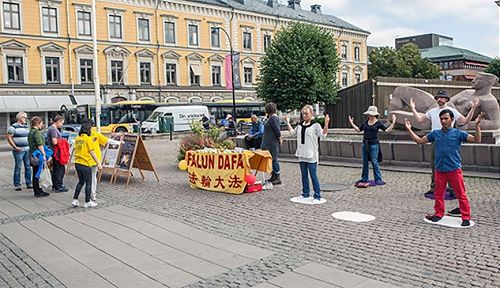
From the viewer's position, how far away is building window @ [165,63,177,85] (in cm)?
5011

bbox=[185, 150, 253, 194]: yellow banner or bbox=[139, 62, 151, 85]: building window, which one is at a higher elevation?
bbox=[139, 62, 151, 85]: building window

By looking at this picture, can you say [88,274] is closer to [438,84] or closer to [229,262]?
[229,262]

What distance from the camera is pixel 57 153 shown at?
1105cm

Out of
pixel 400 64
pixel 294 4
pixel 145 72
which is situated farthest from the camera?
pixel 294 4

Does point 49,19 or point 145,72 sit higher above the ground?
point 49,19

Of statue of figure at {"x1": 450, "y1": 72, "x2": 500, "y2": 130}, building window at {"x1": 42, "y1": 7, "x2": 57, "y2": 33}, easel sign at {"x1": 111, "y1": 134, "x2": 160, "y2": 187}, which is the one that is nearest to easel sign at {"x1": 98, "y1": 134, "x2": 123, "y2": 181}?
easel sign at {"x1": 111, "y1": 134, "x2": 160, "y2": 187}

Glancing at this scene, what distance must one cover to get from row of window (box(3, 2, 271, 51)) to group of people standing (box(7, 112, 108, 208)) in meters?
33.2

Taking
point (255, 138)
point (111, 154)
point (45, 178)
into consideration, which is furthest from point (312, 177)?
point (255, 138)

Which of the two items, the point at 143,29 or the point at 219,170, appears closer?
the point at 219,170

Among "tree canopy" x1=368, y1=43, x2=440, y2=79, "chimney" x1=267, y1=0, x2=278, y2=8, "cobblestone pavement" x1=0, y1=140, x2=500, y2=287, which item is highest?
"chimney" x1=267, y1=0, x2=278, y2=8

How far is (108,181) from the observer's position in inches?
513

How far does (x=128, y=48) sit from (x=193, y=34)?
777cm

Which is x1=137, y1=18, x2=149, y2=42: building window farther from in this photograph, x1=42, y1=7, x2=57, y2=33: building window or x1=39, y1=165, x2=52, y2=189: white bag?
x1=39, y1=165, x2=52, y2=189: white bag

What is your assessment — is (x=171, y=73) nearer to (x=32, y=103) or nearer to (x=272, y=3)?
(x=32, y=103)
